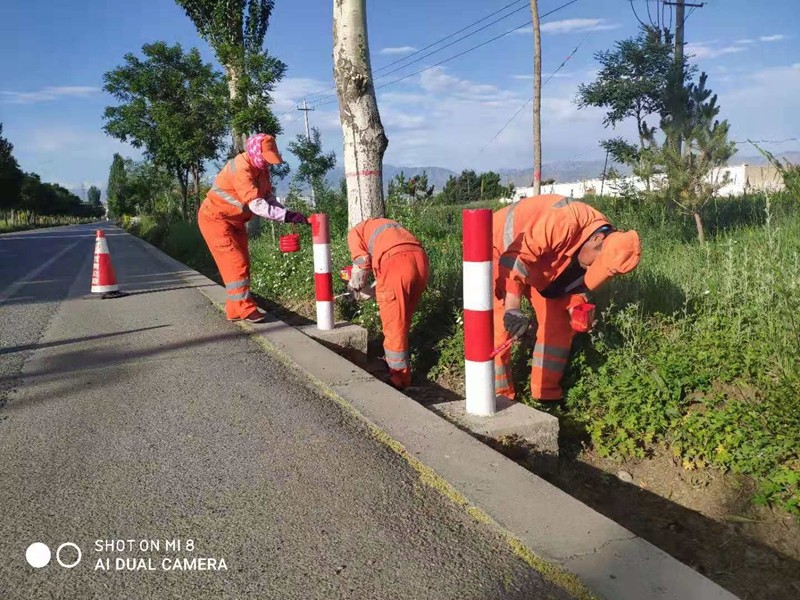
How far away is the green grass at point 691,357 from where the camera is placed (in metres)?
3.21

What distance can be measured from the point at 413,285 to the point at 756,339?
2320 mm

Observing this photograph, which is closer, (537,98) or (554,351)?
(554,351)

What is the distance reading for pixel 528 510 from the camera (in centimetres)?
221

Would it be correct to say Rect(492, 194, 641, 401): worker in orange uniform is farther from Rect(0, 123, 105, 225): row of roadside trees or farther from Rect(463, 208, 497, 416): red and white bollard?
Rect(0, 123, 105, 225): row of roadside trees

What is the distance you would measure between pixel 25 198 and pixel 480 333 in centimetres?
7552

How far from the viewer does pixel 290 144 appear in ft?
92.9

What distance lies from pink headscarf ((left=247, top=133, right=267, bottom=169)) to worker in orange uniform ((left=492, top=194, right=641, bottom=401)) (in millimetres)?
2365

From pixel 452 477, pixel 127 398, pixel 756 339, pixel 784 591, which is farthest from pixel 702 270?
pixel 127 398

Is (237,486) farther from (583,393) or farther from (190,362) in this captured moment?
(583,393)

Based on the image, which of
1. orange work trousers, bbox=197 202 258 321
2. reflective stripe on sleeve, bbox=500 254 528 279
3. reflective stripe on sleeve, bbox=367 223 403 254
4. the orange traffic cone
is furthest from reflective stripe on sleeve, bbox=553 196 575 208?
the orange traffic cone

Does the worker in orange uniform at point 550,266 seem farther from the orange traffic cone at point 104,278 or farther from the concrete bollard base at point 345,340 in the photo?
the orange traffic cone at point 104,278

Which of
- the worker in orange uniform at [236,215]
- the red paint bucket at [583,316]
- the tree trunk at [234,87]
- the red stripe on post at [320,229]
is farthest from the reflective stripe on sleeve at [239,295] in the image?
the tree trunk at [234,87]

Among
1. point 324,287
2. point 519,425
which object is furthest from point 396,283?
point 519,425

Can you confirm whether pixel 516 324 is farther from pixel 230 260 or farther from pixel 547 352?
pixel 230 260
